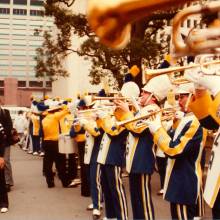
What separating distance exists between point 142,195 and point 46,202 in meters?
3.15

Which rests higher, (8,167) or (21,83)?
(21,83)

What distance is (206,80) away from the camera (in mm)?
2869

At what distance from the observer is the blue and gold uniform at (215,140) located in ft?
9.53

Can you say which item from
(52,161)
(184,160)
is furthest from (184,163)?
(52,161)

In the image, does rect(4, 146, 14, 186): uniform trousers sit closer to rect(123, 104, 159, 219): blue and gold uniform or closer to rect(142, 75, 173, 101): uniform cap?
rect(123, 104, 159, 219): blue and gold uniform

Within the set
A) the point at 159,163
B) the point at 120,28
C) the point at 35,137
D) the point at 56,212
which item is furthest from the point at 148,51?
the point at 120,28

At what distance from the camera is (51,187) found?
8.76 meters

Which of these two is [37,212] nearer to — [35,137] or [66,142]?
[66,142]

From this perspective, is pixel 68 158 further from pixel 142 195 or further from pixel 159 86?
pixel 159 86

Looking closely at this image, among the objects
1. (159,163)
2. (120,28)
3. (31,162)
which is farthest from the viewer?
(31,162)

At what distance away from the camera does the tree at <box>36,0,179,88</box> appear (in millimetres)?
10250

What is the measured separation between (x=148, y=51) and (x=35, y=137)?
6.44m

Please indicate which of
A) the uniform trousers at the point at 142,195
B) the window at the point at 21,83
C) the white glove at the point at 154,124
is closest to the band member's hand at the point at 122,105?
the uniform trousers at the point at 142,195

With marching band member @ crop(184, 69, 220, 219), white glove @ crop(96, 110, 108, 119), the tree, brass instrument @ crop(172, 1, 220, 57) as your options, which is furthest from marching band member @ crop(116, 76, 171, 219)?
the tree
